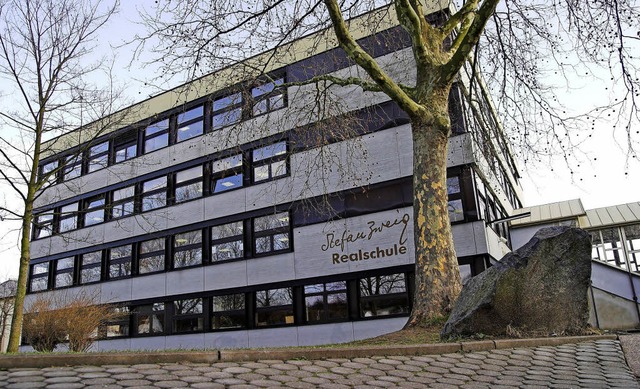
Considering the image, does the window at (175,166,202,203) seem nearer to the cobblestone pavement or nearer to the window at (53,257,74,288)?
the window at (53,257,74,288)

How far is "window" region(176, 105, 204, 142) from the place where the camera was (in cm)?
2205

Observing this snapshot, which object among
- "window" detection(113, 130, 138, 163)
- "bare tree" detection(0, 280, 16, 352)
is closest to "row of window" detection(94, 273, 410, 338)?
"window" detection(113, 130, 138, 163)

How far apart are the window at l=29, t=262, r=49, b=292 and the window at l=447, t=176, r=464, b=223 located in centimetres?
2026

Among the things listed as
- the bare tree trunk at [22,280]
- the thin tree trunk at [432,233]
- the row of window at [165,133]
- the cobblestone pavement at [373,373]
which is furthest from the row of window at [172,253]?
the cobblestone pavement at [373,373]

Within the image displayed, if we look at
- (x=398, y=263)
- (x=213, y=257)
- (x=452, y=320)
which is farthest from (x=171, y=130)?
(x=452, y=320)

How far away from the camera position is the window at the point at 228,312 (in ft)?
61.6

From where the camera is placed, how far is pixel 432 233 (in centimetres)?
903

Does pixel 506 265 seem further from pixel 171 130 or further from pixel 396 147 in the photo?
pixel 171 130

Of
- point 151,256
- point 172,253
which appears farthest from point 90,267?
point 172,253

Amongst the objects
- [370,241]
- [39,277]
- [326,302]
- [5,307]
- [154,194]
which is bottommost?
[326,302]

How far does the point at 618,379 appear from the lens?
16.2 ft

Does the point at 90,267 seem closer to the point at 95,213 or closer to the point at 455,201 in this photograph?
the point at 95,213

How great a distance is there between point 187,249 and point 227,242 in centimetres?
213

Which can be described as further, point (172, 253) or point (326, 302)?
point (172, 253)
